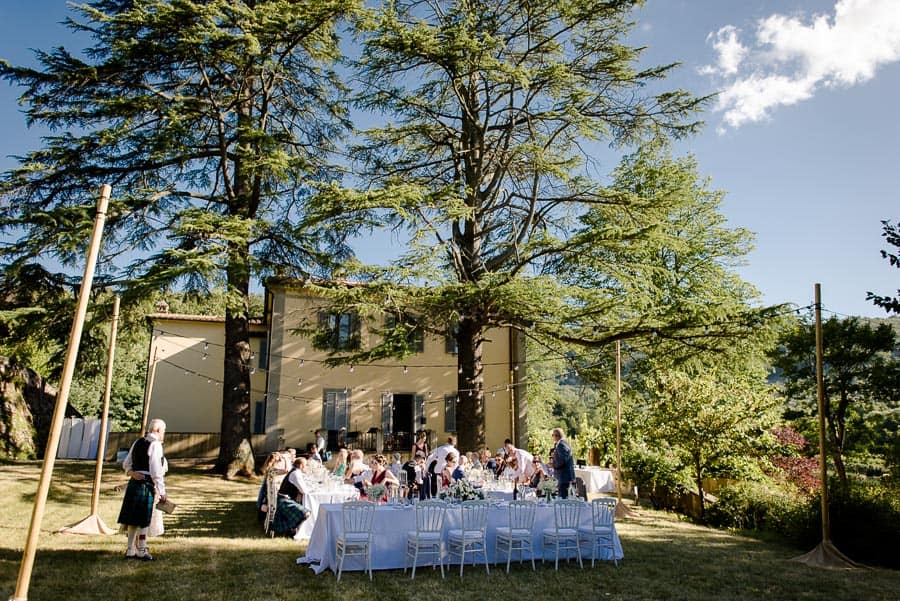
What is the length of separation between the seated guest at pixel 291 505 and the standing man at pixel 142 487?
2.18 metres

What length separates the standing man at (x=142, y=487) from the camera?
7223mm

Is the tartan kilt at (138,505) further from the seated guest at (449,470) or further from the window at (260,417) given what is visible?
the window at (260,417)

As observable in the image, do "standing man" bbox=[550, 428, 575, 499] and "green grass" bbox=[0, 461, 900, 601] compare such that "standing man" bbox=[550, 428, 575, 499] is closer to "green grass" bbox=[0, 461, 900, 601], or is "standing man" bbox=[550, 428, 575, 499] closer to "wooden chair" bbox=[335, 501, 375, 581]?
"green grass" bbox=[0, 461, 900, 601]

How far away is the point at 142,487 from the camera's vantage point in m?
7.25

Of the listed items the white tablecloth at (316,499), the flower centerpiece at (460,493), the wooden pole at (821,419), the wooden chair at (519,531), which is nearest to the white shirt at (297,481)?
the white tablecloth at (316,499)

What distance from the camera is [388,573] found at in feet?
24.0

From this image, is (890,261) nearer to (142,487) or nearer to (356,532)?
(356,532)

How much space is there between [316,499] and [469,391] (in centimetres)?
627

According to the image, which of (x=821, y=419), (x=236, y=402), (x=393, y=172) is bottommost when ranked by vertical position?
(x=236, y=402)

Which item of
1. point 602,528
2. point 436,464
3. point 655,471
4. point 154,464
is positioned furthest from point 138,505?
point 655,471

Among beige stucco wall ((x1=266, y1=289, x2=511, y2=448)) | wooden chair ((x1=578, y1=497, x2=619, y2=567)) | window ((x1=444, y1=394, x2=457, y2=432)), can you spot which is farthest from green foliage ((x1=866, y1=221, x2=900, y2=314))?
window ((x1=444, y1=394, x2=457, y2=432))

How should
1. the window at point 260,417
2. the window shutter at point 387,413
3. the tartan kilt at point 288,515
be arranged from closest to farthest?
the tartan kilt at point 288,515, the window shutter at point 387,413, the window at point 260,417

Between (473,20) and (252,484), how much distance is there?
12809mm

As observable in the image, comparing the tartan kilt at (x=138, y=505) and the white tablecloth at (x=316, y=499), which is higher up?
the tartan kilt at (x=138, y=505)
